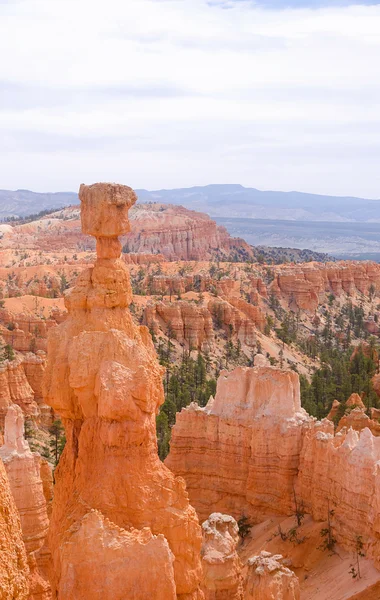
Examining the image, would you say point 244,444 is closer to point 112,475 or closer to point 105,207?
point 105,207

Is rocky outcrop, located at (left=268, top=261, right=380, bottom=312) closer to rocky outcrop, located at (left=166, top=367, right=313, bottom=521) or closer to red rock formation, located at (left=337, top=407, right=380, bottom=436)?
red rock formation, located at (left=337, top=407, right=380, bottom=436)

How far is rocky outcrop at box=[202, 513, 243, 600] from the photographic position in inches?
504

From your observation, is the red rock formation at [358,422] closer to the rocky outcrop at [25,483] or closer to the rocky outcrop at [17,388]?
the rocky outcrop at [17,388]

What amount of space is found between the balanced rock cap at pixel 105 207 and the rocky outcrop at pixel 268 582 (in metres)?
6.38

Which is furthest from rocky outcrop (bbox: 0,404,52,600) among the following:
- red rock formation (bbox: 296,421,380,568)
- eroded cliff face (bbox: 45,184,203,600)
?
red rock formation (bbox: 296,421,380,568)

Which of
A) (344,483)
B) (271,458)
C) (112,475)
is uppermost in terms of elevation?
(112,475)

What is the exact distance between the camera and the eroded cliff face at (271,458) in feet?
60.0

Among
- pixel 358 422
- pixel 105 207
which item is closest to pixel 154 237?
pixel 358 422

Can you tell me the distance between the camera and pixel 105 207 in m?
10.8

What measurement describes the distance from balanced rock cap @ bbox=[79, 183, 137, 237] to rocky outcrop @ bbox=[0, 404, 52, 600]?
5.58m

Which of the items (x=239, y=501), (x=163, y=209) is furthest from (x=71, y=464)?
(x=163, y=209)

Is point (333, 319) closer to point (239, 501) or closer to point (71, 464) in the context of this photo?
point (239, 501)

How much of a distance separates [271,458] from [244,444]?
3.57 ft

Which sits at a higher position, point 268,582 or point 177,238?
point 177,238
